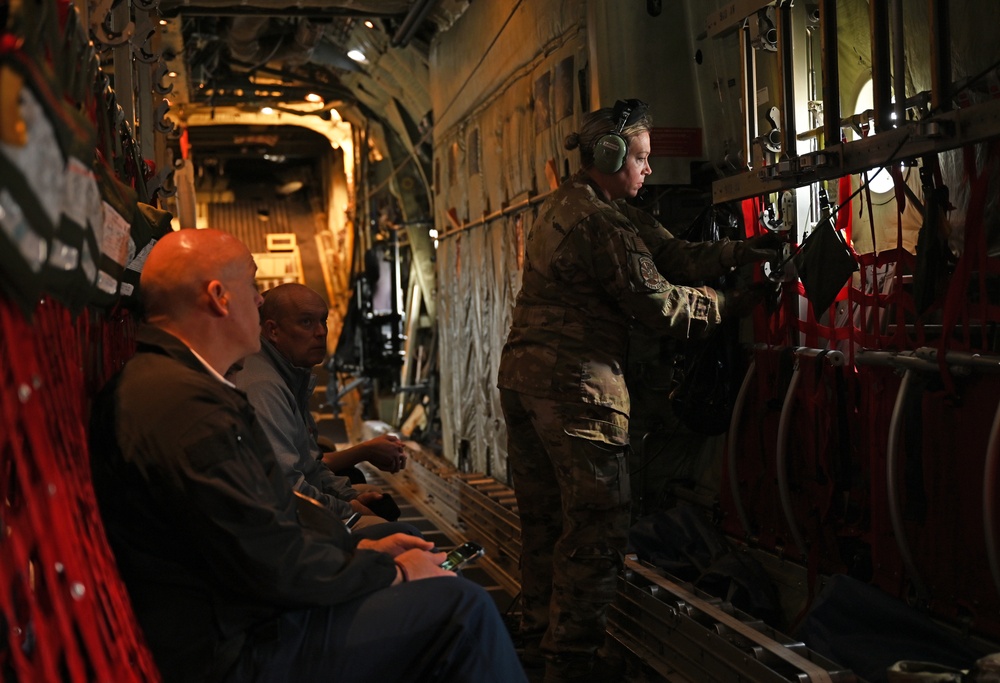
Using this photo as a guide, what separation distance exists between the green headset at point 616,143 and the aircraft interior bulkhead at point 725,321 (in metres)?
0.26

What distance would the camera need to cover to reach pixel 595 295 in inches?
140

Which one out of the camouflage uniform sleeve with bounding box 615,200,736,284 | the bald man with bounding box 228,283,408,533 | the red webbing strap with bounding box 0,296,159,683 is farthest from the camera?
the camouflage uniform sleeve with bounding box 615,200,736,284

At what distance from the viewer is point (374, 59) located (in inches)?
355

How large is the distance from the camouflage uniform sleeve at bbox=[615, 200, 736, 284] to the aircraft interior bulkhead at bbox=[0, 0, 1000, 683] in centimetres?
21

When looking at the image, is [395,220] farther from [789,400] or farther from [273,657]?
[273,657]

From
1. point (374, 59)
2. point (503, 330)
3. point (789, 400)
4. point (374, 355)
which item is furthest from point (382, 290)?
point (789, 400)

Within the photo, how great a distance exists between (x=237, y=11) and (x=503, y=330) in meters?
3.22

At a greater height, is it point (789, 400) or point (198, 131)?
point (198, 131)

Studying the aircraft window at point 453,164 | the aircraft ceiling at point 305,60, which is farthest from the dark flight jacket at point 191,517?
the aircraft window at point 453,164

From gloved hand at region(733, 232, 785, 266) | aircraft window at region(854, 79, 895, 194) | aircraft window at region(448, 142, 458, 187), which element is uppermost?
aircraft window at region(448, 142, 458, 187)

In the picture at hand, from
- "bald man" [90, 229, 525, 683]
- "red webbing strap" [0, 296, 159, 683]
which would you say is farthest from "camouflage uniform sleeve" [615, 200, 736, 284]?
"red webbing strap" [0, 296, 159, 683]

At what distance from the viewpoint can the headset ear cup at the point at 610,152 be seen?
3.51 meters

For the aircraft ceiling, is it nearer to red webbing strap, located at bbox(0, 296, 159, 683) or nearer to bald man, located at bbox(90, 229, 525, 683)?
bald man, located at bbox(90, 229, 525, 683)

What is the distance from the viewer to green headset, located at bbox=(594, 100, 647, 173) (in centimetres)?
350
